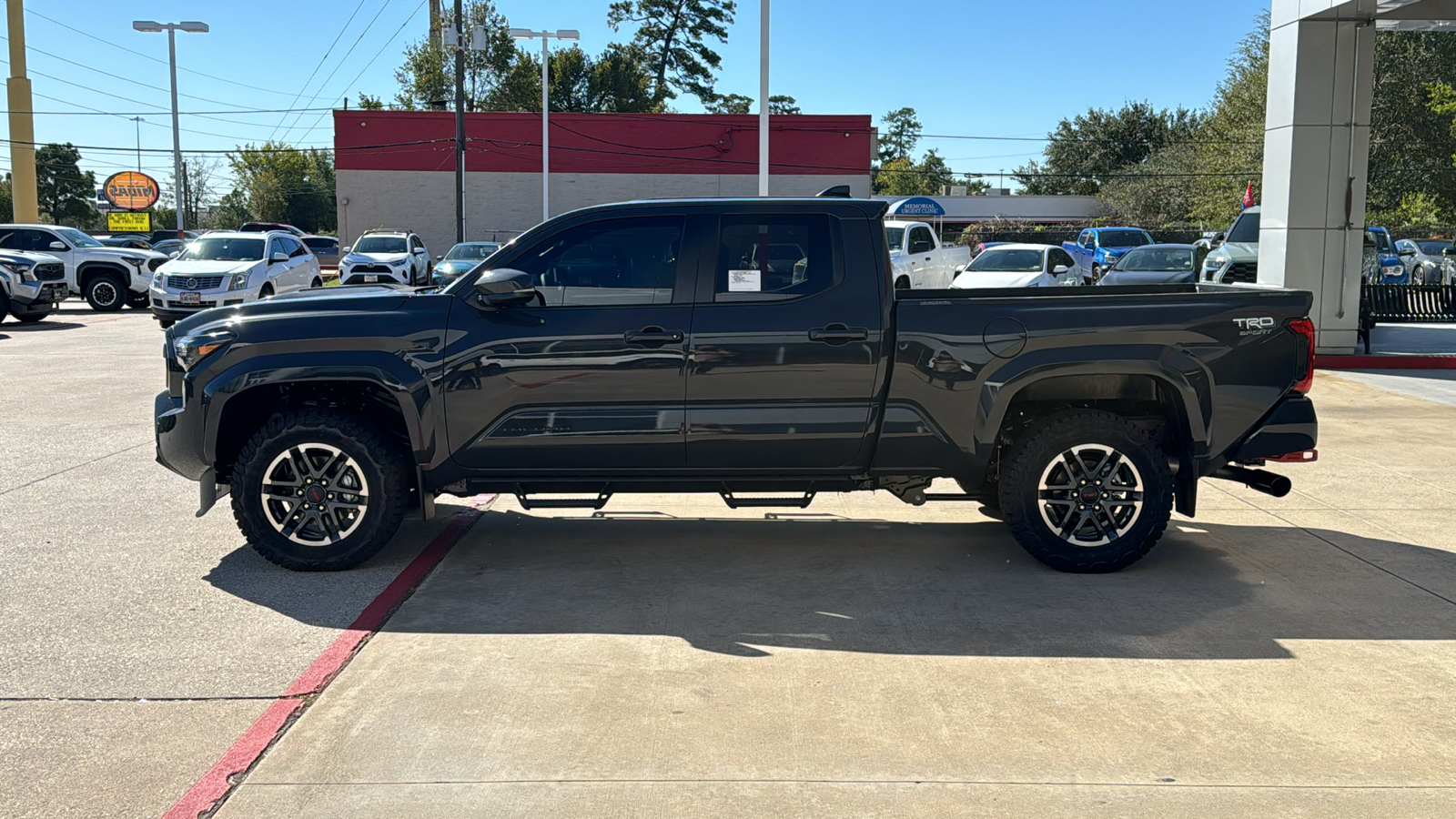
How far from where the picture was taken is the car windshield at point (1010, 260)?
24141 millimetres

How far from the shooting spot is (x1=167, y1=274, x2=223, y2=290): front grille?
22031 millimetres

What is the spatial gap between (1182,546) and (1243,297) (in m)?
1.63

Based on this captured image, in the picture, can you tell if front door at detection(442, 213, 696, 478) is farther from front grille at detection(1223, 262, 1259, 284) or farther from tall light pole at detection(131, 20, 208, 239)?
tall light pole at detection(131, 20, 208, 239)

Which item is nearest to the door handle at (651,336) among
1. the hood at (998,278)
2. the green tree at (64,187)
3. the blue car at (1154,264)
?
the hood at (998,278)

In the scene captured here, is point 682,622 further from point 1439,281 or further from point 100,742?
point 1439,281

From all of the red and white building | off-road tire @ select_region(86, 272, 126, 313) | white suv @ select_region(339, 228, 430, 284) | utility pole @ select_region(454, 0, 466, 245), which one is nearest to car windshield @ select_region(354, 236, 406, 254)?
white suv @ select_region(339, 228, 430, 284)

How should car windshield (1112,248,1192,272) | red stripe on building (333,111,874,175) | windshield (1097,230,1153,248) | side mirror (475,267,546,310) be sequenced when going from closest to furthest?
1. side mirror (475,267,546,310)
2. car windshield (1112,248,1192,272)
3. windshield (1097,230,1153,248)
4. red stripe on building (333,111,874,175)

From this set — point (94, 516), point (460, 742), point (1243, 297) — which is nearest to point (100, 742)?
point (460, 742)

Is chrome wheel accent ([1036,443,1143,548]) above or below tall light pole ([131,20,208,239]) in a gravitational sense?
below

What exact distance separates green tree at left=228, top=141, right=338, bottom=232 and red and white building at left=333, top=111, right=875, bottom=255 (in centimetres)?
4337

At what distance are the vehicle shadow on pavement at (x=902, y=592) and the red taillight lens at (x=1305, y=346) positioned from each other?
1024 millimetres

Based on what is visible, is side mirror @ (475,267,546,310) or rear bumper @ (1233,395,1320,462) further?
rear bumper @ (1233,395,1320,462)

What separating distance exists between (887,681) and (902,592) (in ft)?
4.16

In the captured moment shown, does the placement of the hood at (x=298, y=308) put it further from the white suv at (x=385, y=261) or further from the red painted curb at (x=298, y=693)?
the white suv at (x=385, y=261)
